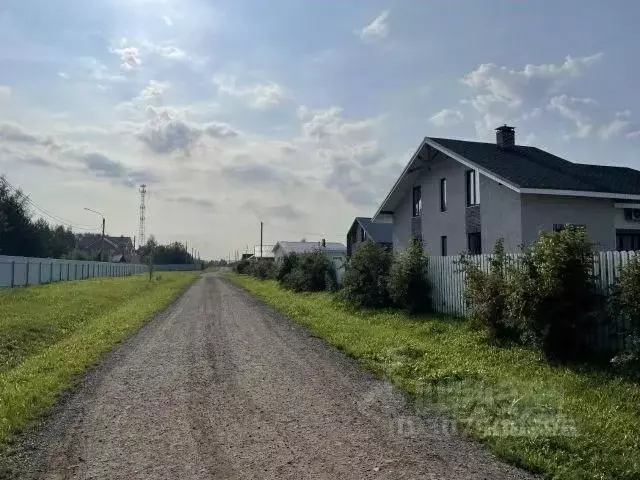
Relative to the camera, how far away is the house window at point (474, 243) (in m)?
22.0

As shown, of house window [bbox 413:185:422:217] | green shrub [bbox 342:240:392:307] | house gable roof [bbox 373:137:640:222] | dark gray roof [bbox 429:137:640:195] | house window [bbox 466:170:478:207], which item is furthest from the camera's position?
house window [bbox 413:185:422:217]

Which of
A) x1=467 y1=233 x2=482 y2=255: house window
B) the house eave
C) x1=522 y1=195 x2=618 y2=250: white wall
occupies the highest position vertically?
the house eave

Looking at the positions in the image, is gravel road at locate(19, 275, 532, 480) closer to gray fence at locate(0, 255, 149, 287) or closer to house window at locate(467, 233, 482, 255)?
house window at locate(467, 233, 482, 255)

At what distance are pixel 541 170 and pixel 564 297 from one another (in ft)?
43.9

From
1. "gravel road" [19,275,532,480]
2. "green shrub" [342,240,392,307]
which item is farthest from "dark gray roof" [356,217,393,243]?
"gravel road" [19,275,532,480]

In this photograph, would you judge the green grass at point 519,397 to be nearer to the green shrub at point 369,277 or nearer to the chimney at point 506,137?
the green shrub at point 369,277

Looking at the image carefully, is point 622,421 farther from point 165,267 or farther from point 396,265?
point 165,267

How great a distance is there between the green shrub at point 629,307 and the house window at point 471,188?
46.5 feet

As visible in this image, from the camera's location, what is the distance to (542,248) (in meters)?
9.22

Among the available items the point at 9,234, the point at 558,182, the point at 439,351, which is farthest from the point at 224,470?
the point at 9,234

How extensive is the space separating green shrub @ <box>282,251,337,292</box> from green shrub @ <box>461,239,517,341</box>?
15.0 meters

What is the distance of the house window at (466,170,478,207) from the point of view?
22.1 meters

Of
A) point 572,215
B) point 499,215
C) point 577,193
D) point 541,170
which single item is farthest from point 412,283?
point 541,170

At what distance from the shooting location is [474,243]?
22328 mm
